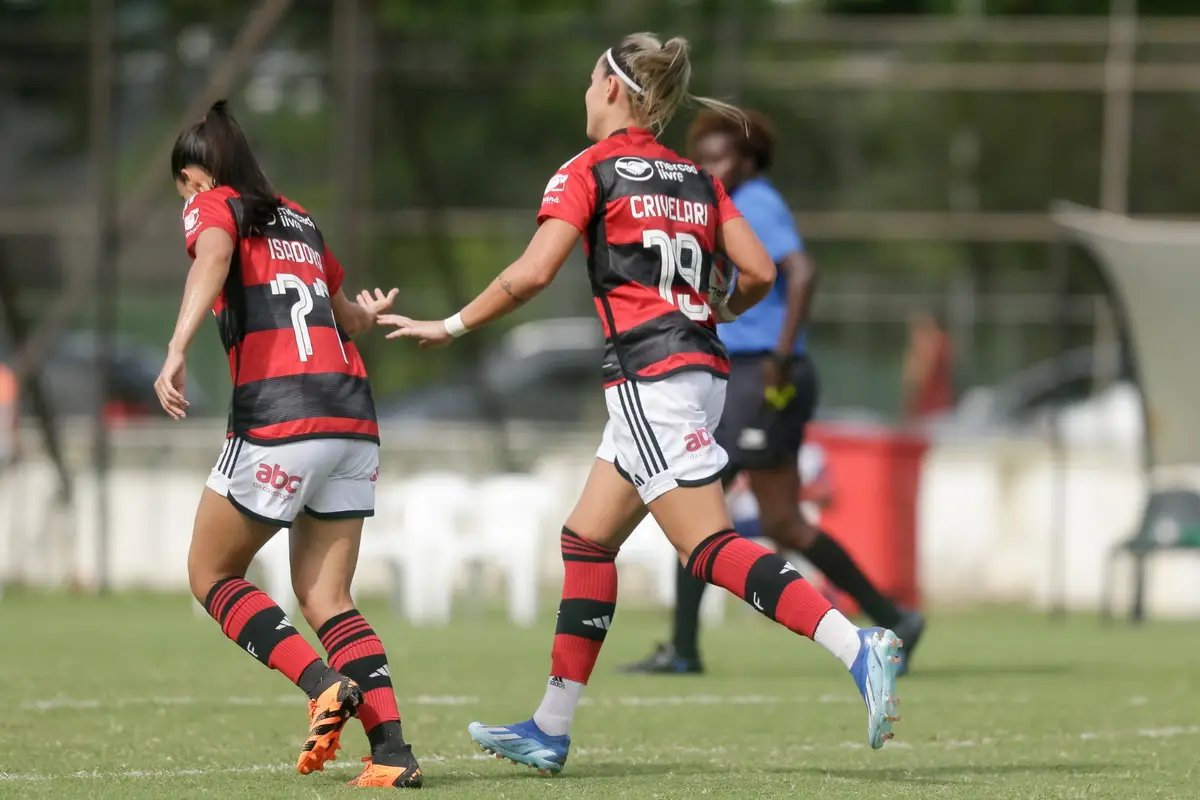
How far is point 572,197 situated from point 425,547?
7.71 meters

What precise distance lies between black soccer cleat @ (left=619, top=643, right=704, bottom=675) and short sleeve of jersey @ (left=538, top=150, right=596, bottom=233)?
348 centimetres

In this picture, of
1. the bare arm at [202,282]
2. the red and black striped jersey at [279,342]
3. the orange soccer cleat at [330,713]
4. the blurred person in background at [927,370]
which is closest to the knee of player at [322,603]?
the orange soccer cleat at [330,713]

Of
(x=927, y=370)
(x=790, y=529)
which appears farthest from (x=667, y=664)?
(x=927, y=370)

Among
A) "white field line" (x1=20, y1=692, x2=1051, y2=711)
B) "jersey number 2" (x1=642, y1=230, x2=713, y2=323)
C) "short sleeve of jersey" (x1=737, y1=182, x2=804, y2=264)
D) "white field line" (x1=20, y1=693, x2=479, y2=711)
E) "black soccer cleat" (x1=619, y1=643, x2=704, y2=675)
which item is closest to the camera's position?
"jersey number 2" (x1=642, y1=230, x2=713, y2=323)

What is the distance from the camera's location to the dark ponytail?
17.4ft

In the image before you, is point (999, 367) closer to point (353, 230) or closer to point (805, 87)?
point (805, 87)

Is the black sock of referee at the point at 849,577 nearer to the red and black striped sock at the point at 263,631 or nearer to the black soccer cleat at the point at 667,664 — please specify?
the black soccer cleat at the point at 667,664

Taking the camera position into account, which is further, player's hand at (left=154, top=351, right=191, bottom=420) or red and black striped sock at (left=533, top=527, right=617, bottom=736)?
red and black striped sock at (left=533, top=527, right=617, bottom=736)

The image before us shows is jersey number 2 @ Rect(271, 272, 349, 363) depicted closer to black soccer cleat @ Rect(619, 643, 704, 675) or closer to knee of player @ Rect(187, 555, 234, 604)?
knee of player @ Rect(187, 555, 234, 604)

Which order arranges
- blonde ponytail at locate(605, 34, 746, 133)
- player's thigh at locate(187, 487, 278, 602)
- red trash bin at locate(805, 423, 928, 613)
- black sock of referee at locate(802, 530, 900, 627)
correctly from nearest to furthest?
player's thigh at locate(187, 487, 278, 602), blonde ponytail at locate(605, 34, 746, 133), black sock of referee at locate(802, 530, 900, 627), red trash bin at locate(805, 423, 928, 613)

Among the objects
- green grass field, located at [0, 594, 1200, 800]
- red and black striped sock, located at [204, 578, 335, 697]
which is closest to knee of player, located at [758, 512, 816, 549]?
green grass field, located at [0, 594, 1200, 800]

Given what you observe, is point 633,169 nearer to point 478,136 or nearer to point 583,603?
point 583,603

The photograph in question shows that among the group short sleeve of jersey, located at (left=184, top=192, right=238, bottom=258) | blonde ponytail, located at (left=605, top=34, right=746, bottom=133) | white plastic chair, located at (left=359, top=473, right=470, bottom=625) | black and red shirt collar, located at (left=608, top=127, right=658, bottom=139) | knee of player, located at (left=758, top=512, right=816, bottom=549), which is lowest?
white plastic chair, located at (left=359, top=473, right=470, bottom=625)

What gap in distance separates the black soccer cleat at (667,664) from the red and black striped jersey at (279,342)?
337cm
